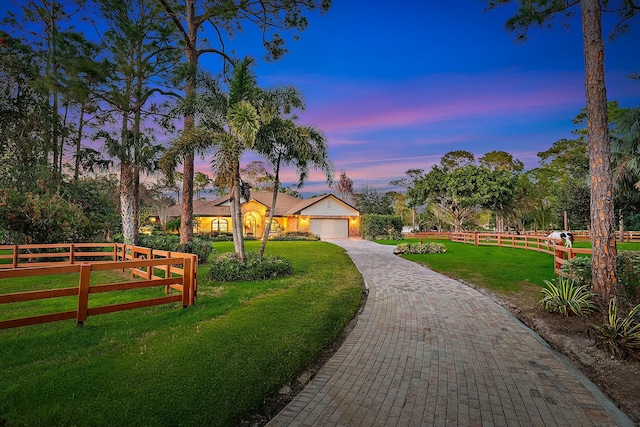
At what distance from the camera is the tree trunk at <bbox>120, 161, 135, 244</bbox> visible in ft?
43.8

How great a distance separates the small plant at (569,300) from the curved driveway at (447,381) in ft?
2.72

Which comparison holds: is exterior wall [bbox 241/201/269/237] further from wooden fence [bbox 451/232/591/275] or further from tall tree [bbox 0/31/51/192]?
wooden fence [bbox 451/232/591/275]

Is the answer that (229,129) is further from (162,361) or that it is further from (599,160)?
(599,160)

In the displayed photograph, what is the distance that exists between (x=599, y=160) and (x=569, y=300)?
9.13 ft

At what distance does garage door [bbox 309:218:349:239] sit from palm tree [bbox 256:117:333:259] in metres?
22.4

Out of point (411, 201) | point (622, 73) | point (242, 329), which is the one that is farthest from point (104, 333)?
point (411, 201)

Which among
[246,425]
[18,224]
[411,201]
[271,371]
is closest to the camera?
[246,425]

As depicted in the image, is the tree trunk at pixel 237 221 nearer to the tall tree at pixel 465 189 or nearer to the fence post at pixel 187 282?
the fence post at pixel 187 282

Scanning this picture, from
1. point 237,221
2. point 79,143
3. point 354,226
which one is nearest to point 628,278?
point 237,221

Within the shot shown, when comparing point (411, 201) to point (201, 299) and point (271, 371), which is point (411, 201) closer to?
point (201, 299)

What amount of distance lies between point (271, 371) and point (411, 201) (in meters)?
35.4

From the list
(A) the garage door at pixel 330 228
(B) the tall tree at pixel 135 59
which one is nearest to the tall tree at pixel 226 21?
(B) the tall tree at pixel 135 59

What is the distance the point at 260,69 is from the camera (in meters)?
16.0

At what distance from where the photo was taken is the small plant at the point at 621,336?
Answer: 4.22 metres
